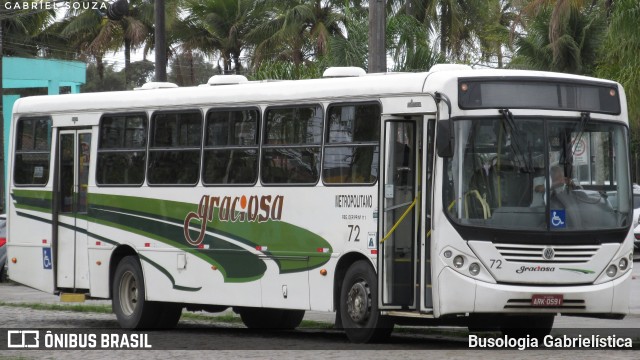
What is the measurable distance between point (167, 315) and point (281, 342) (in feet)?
10.1

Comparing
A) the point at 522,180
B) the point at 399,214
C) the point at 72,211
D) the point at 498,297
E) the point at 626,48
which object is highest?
the point at 626,48

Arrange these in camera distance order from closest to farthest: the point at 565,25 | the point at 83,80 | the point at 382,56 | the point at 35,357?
Result: 1. the point at 35,357
2. the point at 382,56
3. the point at 565,25
4. the point at 83,80

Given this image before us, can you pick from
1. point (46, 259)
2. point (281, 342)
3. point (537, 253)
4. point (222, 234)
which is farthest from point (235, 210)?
point (537, 253)

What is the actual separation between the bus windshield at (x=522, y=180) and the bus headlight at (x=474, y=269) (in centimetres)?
41

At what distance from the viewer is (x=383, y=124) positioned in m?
15.1

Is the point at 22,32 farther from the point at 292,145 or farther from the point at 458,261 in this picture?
the point at 458,261

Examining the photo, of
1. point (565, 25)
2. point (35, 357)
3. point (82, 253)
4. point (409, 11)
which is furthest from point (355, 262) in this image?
point (409, 11)

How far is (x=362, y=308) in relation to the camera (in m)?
15.1

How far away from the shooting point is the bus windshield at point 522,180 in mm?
14289

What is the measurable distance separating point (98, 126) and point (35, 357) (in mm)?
5772

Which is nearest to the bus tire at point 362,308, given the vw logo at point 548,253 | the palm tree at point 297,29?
the vw logo at point 548,253

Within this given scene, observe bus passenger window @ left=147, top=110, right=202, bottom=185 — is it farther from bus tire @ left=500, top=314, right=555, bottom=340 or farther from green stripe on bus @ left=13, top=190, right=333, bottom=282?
bus tire @ left=500, top=314, right=555, bottom=340

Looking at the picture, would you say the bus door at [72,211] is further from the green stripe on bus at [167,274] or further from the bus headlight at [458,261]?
the bus headlight at [458,261]

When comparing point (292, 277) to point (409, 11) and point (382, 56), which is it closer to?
point (382, 56)
